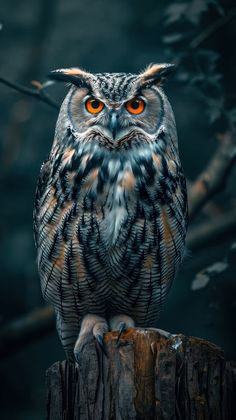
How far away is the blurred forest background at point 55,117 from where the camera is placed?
2.74 metres

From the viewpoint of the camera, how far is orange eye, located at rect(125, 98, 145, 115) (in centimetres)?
197

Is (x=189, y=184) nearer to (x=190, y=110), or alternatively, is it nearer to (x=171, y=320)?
(x=190, y=110)

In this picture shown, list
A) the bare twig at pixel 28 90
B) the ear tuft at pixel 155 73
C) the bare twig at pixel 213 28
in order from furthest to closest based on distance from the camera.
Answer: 1. the bare twig at pixel 213 28
2. the bare twig at pixel 28 90
3. the ear tuft at pixel 155 73

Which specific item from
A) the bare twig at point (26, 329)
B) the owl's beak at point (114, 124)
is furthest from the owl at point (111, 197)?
the bare twig at point (26, 329)

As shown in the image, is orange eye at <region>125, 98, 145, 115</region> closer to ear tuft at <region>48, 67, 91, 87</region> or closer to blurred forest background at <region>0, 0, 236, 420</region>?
ear tuft at <region>48, 67, 91, 87</region>

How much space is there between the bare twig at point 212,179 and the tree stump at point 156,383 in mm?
1255

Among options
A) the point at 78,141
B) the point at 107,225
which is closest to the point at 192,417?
the point at 107,225

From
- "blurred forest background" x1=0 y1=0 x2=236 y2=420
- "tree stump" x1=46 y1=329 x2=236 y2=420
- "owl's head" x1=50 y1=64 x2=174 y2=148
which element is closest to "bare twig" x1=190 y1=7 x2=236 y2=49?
"blurred forest background" x1=0 y1=0 x2=236 y2=420

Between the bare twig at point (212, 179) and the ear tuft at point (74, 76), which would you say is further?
the bare twig at point (212, 179)

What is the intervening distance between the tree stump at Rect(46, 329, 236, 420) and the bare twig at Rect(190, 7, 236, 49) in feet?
4.91

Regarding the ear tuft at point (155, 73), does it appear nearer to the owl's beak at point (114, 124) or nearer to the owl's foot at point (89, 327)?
the owl's beak at point (114, 124)

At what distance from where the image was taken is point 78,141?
6.61 ft

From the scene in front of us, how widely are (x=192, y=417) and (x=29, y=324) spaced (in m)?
1.40

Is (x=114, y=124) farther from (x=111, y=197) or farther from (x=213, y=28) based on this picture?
(x=213, y=28)
